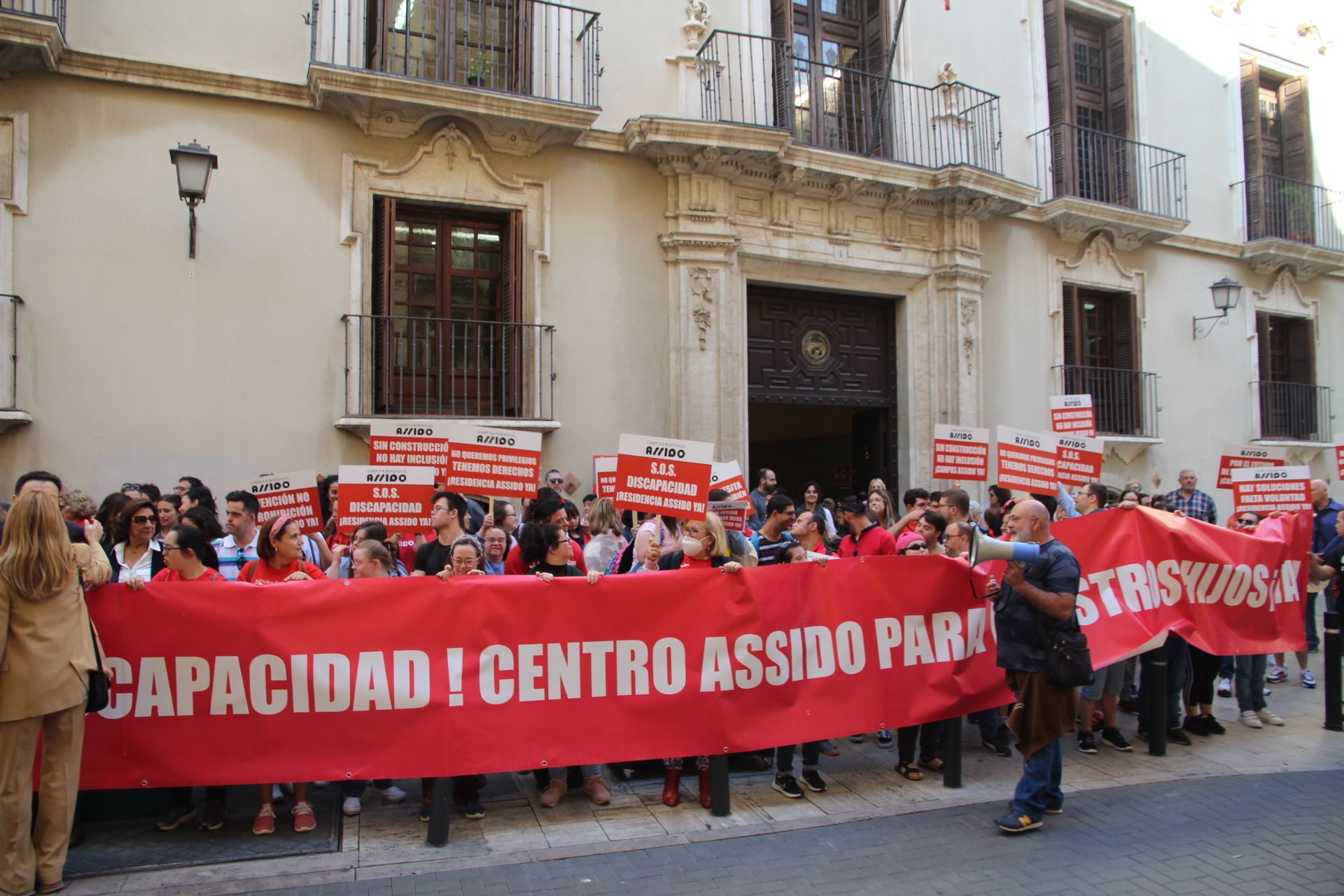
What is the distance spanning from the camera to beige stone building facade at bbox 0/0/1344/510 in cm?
909

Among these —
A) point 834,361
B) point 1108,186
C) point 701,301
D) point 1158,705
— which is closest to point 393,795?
point 1158,705

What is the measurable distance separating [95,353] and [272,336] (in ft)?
4.99

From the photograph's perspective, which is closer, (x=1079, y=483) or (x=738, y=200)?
(x=1079, y=483)

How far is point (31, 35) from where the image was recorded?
8.38m

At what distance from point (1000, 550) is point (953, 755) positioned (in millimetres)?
1610

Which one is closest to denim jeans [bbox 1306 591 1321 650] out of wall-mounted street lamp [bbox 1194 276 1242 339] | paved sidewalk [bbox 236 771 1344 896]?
paved sidewalk [bbox 236 771 1344 896]

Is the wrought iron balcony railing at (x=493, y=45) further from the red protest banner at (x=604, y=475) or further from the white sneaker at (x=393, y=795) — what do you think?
the white sneaker at (x=393, y=795)

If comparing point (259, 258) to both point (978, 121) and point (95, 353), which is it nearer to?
point (95, 353)

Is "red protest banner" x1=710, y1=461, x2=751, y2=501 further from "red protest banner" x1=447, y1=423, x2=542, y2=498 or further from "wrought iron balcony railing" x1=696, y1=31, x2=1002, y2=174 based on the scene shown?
"wrought iron balcony railing" x1=696, y1=31, x2=1002, y2=174

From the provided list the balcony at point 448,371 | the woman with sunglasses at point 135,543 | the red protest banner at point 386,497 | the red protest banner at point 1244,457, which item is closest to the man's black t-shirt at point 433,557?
the red protest banner at point 386,497

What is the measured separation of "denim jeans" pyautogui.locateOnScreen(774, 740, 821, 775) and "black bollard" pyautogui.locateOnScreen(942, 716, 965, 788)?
2.58ft

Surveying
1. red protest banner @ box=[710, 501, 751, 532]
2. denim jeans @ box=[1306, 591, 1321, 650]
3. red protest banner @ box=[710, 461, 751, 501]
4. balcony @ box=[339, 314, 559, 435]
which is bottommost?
denim jeans @ box=[1306, 591, 1321, 650]

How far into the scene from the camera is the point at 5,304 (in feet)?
28.4

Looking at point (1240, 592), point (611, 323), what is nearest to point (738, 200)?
point (611, 323)
